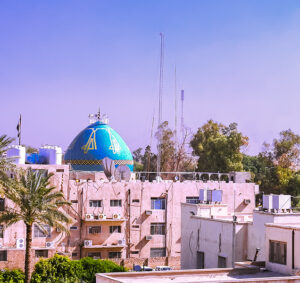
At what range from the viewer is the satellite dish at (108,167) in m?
39.5

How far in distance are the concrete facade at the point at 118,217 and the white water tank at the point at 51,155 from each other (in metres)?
1.47

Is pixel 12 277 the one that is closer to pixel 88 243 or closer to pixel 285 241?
pixel 88 243

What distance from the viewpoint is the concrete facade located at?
35.8 meters

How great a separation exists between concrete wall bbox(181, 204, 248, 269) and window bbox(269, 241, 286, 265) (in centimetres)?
329

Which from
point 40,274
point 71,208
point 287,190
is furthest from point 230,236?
point 287,190

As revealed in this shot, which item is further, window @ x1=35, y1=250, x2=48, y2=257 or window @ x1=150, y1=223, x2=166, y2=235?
window @ x1=150, y1=223, x2=166, y2=235

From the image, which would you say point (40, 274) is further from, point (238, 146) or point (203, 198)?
point (238, 146)

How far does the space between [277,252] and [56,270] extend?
14521mm

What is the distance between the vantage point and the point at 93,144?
43094 millimetres

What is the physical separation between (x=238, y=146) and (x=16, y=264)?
25.8 m

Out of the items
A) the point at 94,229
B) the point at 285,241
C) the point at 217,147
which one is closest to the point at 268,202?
the point at 285,241

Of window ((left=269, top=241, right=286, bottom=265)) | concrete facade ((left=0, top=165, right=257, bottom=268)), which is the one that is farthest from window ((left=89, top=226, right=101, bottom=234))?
window ((left=269, top=241, right=286, bottom=265))

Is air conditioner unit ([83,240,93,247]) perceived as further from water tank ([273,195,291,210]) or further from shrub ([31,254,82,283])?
water tank ([273,195,291,210])

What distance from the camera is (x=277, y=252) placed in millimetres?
18406
